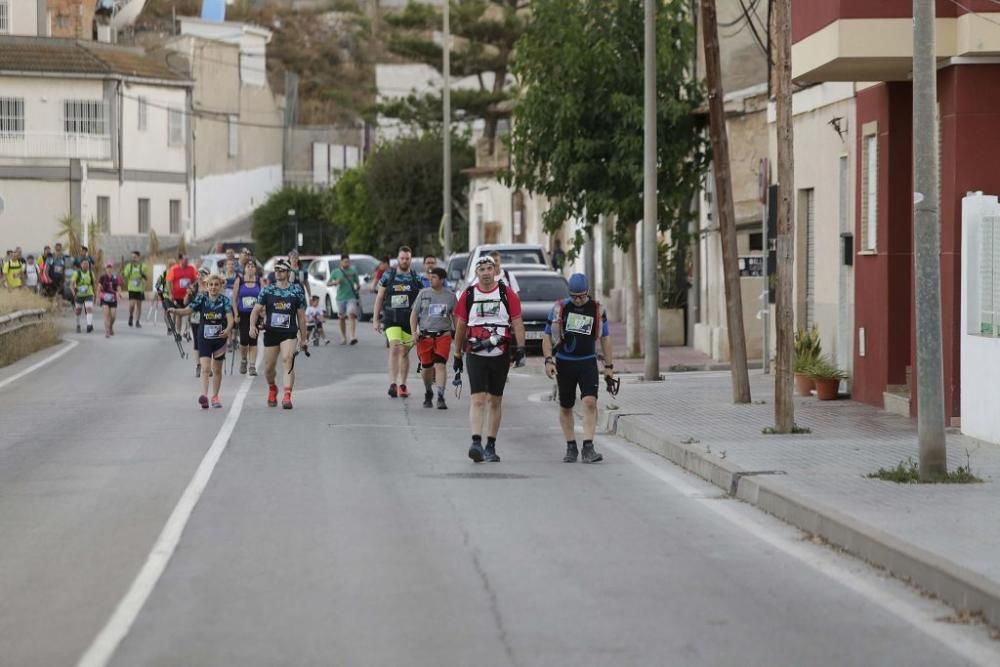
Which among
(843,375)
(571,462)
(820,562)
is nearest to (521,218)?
(843,375)

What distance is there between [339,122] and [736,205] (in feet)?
224

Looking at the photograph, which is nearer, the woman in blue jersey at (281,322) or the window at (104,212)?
the woman in blue jersey at (281,322)

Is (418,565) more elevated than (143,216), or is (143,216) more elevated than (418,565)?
(143,216)

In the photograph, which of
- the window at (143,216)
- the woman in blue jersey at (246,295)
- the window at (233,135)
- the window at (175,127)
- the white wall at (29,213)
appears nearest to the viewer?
the woman in blue jersey at (246,295)

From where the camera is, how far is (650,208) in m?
26.6

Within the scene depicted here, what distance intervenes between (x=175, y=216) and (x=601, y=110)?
4653 centimetres

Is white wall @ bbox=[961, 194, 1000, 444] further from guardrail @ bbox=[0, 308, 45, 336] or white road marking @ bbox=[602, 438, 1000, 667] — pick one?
guardrail @ bbox=[0, 308, 45, 336]

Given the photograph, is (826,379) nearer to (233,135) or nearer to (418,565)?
(418,565)

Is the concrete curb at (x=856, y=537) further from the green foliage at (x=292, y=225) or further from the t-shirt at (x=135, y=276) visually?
the green foliage at (x=292, y=225)

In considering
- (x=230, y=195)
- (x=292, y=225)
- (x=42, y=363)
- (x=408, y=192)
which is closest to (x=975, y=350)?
(x=42, y=363)

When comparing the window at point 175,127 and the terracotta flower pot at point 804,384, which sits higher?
the window at point 175,127

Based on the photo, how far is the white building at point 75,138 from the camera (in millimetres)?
69188

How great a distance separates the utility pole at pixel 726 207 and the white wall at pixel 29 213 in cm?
5104

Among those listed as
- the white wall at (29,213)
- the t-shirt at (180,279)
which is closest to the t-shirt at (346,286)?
the t-shirt at (180,279)
